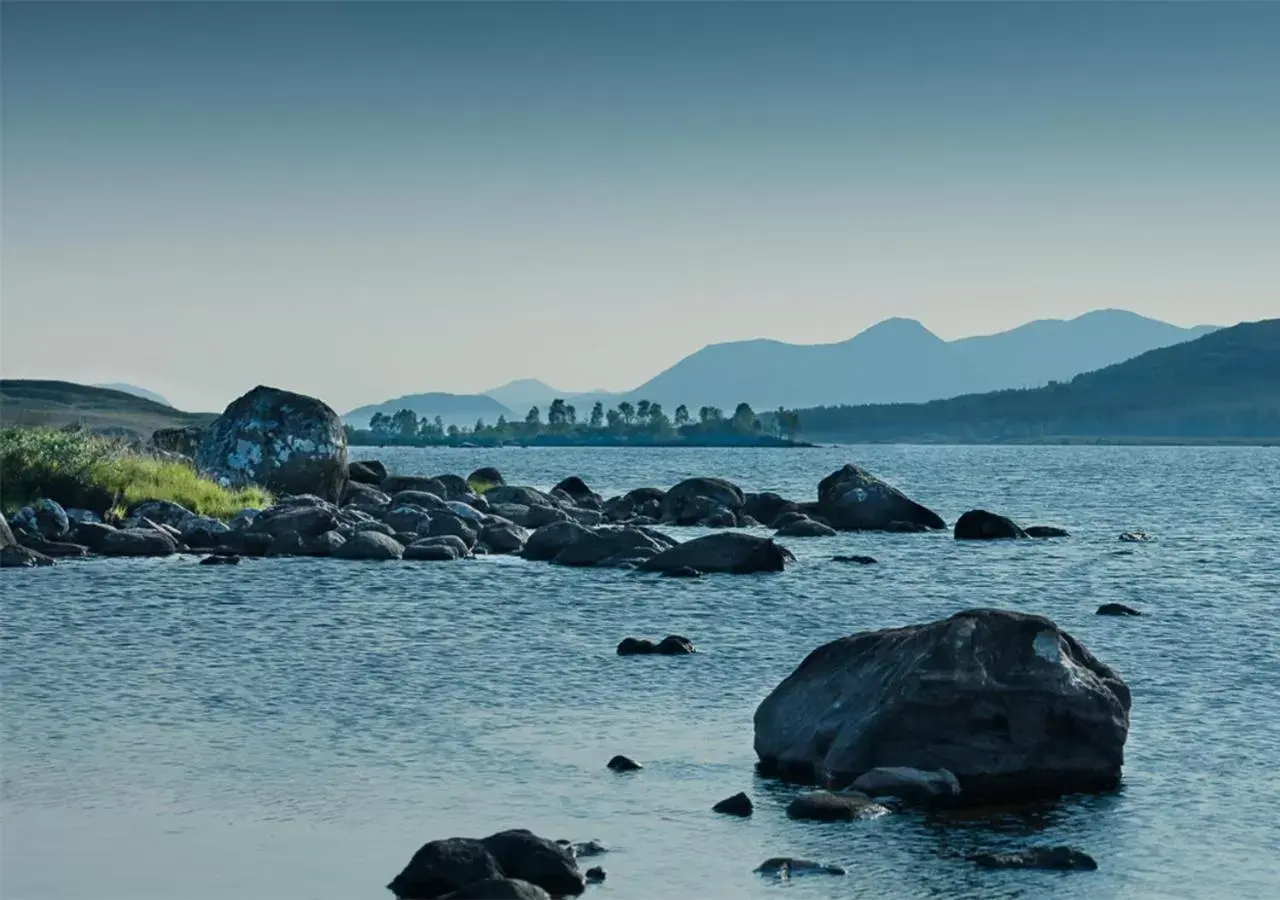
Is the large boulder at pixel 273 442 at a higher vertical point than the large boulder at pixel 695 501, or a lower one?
higher

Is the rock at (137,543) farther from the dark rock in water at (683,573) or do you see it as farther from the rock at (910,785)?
the rock at (910,785)

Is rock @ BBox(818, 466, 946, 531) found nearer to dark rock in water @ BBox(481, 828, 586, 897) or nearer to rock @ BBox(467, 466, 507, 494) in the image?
rock @ BBox(467, 466, 507, 494)

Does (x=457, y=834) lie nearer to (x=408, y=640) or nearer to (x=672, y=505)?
(x=408, y=640)

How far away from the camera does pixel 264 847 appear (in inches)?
632

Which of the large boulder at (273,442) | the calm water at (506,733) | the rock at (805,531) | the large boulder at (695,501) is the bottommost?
the calm water at (506,733)

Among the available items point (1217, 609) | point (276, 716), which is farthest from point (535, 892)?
point (1217, 609)

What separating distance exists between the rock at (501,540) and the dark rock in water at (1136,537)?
25747 mm

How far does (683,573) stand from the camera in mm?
45906

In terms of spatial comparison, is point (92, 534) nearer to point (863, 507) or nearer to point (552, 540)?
point (552, 540)

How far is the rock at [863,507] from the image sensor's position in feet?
228

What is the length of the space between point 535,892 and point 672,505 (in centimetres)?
5983

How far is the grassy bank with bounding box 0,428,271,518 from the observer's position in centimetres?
5541

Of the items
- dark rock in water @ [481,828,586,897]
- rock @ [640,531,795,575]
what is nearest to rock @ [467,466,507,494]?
rock @ [640,531,795,575]

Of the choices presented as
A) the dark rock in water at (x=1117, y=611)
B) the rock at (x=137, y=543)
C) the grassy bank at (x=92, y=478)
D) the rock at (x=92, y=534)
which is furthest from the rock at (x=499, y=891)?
the grassy bank at (x=92, y=478)
